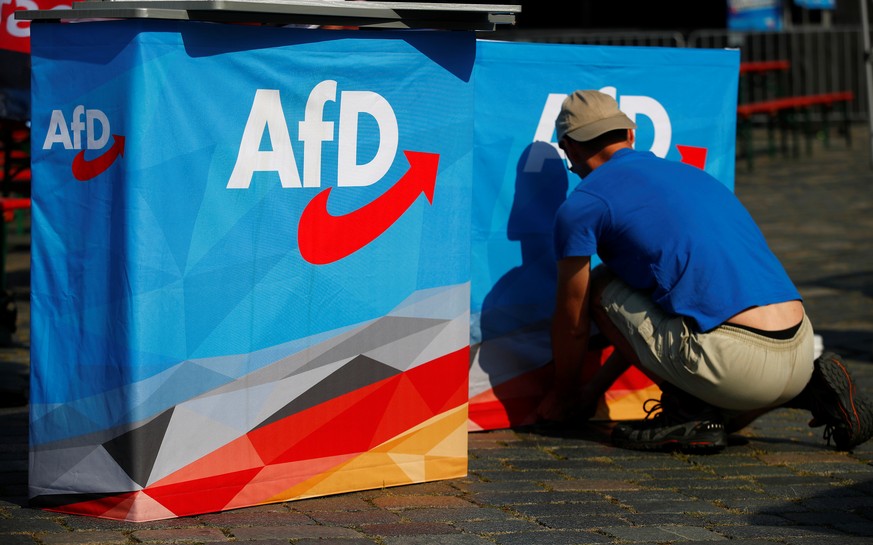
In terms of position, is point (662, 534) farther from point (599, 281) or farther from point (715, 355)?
point (599, 281)

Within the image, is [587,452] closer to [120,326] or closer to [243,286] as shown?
[243,286]

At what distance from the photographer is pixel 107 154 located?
3475 millimetres

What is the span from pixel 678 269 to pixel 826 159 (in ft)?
40.4

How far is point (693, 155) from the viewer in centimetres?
520

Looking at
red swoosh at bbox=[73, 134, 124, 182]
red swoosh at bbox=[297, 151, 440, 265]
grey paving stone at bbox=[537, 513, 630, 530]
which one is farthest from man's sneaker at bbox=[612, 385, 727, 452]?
red swoosh at bbox=[73, 134, 124, 182]

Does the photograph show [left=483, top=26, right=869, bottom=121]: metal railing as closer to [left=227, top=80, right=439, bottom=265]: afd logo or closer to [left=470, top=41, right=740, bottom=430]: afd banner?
[left=470, top=41, right=740, bottom=430]: afd banner

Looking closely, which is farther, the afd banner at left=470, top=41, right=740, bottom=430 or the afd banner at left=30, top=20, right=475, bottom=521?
the afd banner at left=470, top=41, right=740, bottom=430

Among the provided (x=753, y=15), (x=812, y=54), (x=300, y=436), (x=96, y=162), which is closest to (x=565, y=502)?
(x=300, y=436)

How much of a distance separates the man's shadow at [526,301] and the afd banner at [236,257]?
0.84 m

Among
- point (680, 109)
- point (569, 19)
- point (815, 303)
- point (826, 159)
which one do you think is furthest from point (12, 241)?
point (569, 19)

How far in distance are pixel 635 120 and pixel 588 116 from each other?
513mm

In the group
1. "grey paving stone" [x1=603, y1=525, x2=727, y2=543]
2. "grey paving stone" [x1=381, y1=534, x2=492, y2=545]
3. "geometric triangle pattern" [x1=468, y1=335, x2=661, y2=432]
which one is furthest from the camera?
"geometric triangle pattern" [x1=468, y1=335, x2=661, y2=432]

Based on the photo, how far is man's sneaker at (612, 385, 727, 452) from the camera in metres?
4.57

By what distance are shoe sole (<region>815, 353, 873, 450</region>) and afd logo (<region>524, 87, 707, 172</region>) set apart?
1.01 metres
